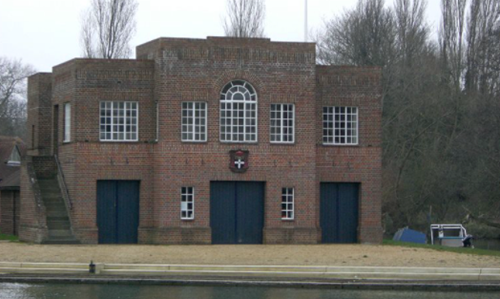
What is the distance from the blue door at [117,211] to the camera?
3831cm

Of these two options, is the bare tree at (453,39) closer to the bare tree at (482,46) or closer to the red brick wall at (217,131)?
the bare tree at (482,46)

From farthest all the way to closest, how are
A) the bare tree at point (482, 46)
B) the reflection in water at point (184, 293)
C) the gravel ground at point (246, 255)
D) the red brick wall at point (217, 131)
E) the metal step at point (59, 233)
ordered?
the bare tree at point (482, 46)
the red brick wall at point (217, 131)
the metal step at point (59, 233)
the gravel ground at point (246, 255)
the reflection in water at point (184, 293)

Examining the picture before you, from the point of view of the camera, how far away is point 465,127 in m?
62.2

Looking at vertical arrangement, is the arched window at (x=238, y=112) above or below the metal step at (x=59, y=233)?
above

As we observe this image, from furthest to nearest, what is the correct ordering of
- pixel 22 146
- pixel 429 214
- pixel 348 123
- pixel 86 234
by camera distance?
pixel 429 214 → pixel 22 146 → pixel 348 123 → pixel 86 234

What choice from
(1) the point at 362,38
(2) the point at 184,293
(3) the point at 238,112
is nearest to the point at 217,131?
(3) the point at 238,112

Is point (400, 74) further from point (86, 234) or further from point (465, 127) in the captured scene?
point (86, 234)

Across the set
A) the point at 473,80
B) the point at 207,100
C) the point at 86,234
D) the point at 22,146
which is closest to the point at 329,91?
the point at 207,100

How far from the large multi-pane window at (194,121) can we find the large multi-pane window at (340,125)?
16.9 ft

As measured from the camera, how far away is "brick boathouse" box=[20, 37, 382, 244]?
37.7 meters

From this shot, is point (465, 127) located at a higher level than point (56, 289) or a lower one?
higher

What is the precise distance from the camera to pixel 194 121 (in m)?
38.0

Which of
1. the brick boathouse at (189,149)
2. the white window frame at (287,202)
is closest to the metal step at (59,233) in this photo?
the brick boathouse at (189,149)

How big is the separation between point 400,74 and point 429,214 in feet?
30.7
